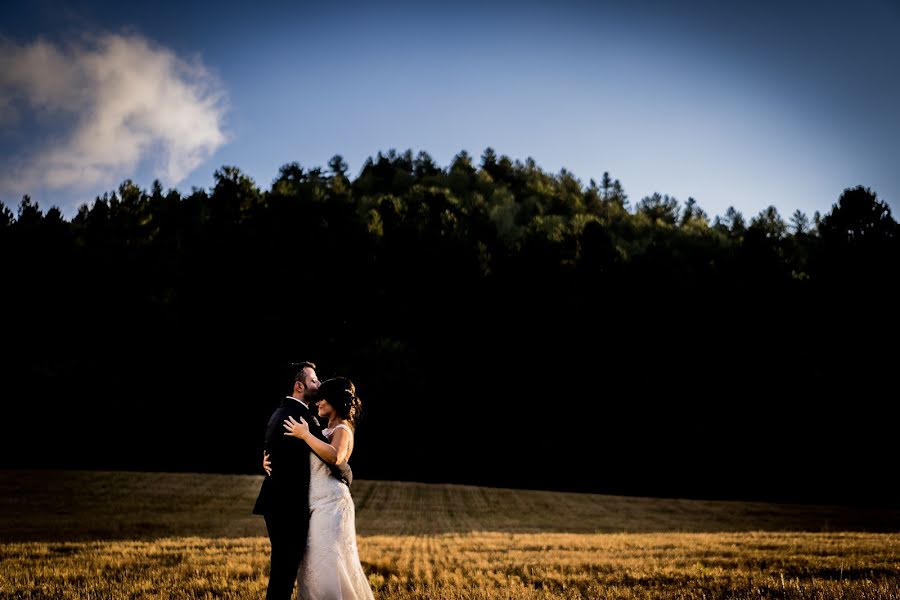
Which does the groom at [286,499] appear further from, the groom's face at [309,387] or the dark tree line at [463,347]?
the dark tree line at [463,347]

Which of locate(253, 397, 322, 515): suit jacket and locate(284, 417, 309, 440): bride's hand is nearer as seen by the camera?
locate(284, 417, 309, 440): bride's hand

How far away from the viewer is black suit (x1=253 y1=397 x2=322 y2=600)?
714cm

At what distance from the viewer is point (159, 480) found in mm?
36625

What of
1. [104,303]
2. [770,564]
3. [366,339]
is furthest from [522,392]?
[770,564]

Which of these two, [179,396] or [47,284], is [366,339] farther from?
[47,284]

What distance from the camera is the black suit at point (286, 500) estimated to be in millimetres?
7137

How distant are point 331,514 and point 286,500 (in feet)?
1.58

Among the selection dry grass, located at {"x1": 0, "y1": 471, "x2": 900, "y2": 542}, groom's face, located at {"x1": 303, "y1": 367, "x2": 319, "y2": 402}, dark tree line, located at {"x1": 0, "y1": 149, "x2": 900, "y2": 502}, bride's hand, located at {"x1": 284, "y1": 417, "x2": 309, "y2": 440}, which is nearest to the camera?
bride's hand, located at {"x1": 284, "y1": 417, "x2": 309, "y2": 440}

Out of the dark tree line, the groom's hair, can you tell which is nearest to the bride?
the groom's hair

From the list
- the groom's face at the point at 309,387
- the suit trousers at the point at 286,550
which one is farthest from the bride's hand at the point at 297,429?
the suit trousers at the point at 286,550

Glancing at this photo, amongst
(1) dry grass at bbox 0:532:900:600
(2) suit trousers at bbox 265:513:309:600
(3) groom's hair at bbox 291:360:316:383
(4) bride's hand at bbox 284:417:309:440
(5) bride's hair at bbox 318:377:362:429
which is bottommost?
(1) dry grass at bbox 0:532:900:600

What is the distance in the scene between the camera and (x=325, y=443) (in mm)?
7203

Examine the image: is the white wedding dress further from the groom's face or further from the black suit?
the groom's face

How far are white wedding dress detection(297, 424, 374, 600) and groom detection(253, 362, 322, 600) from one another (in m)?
0.08
